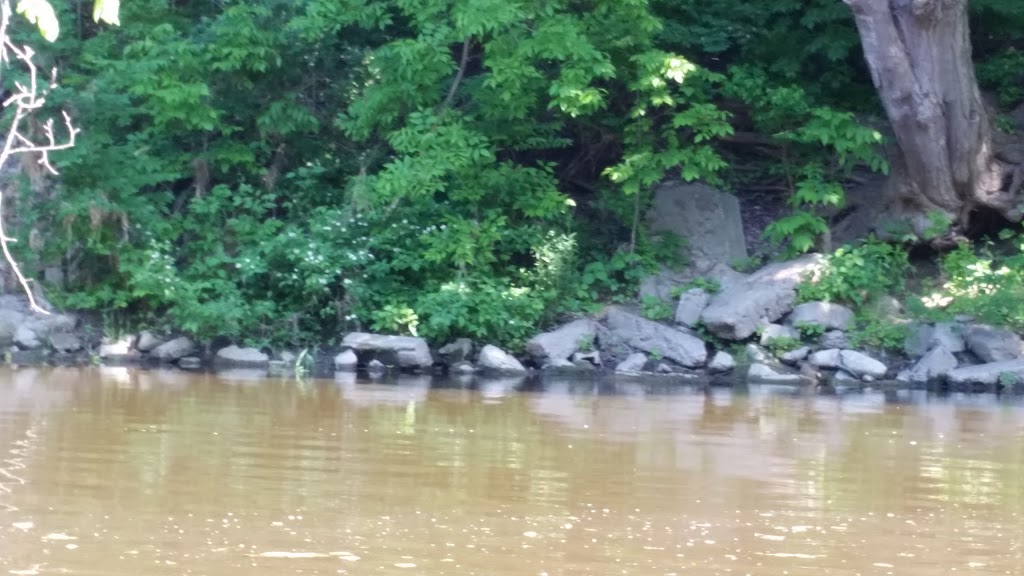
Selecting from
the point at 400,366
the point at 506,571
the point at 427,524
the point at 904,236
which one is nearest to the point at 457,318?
the point at 400,366

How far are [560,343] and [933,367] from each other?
4.19 m

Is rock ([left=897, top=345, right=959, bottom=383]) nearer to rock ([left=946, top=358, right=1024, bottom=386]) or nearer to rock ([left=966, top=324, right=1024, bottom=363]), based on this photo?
rock ([left=946, top=358, right=1024, bottom=386])

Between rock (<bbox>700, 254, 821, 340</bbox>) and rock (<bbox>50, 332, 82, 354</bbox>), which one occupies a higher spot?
rock (<bbox>700, 254, 821, 340</bbox>)

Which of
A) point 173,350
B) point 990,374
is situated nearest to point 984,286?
point 990,374

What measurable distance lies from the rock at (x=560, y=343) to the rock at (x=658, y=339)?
359mm

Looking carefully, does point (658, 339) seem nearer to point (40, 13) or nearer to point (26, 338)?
point (26, 338)

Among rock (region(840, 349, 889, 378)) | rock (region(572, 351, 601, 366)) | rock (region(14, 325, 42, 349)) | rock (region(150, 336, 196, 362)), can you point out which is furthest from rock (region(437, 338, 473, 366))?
rock (region(14, 325, 42, 349))

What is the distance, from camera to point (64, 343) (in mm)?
15812

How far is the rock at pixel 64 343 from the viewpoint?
15.7 m

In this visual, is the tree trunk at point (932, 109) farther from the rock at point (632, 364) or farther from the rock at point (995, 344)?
the rock at point (632, 364)

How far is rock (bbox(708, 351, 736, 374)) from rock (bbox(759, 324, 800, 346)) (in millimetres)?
457

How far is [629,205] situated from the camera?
56.1 feet

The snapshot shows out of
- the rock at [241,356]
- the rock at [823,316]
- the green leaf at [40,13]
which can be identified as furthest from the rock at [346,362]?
the green leaf at [40,13]

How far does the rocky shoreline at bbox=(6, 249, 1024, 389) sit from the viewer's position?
1466 cm
